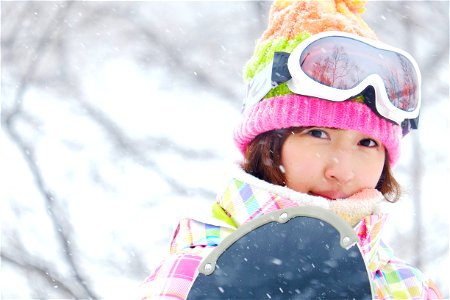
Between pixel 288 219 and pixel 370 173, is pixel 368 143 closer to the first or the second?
pixel 370 173

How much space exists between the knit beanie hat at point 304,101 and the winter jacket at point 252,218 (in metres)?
0.24

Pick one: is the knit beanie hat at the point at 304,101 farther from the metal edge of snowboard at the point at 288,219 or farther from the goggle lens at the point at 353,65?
the metal edge of snowboard at the point at 288,219

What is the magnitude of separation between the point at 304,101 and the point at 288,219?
0.90 meters

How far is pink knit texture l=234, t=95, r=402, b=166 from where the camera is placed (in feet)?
8.18

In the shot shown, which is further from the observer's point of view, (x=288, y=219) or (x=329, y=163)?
(x=329, y=163)

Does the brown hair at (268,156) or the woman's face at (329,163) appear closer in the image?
the woman's face at (329,163)

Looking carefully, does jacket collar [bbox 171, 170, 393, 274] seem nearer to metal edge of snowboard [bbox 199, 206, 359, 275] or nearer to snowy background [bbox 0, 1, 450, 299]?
metal edge of snowboard [bbox 199, 206, 359, 275]

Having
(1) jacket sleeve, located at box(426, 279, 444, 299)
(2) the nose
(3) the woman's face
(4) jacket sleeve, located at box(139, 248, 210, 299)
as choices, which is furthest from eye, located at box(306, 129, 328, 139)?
(1) jacket sleeve, located at box(426, 279, 444, 299)

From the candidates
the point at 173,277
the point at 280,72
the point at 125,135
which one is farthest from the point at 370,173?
the point at 125,135

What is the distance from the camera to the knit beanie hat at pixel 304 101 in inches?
99.0

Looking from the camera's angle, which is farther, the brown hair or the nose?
the brown hair

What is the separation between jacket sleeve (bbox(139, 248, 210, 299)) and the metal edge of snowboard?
1.06 feet

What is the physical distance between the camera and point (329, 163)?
2402mm

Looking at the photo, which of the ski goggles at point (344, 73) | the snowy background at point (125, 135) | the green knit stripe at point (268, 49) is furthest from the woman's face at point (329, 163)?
the snowy background at point (125, 135)
